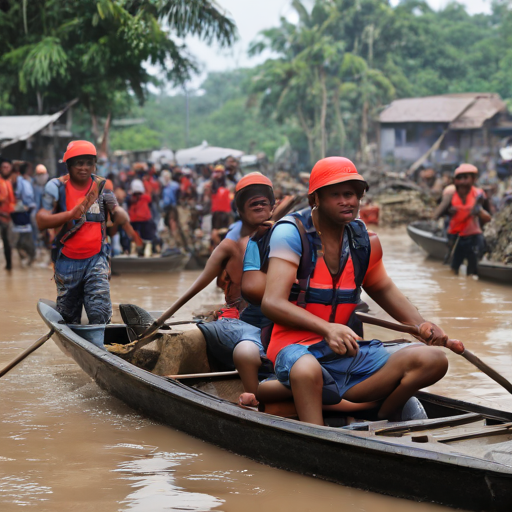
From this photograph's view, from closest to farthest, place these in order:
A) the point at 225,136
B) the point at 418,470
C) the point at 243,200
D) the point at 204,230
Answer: the point at 418,470
the point at 243,200
the point at 204,230
the point at 225,136

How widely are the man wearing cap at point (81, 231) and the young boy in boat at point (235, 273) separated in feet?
3.22

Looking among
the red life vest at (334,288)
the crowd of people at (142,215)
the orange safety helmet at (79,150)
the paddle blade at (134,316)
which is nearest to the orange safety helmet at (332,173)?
the red life vest at (334,288)

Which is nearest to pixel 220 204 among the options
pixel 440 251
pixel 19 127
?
pixel 440 251

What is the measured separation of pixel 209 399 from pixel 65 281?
2.13m

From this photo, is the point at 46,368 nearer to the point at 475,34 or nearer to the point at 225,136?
the point at 475,34

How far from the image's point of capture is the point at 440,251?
1448 centimetres

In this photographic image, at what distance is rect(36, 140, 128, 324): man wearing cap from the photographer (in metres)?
5.79

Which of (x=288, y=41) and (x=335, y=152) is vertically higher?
(x=288, y=41)

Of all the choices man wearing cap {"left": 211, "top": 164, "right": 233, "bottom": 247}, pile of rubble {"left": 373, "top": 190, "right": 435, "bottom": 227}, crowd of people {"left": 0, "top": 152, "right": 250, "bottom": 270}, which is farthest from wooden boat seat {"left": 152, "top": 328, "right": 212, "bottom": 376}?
pile of rubble {"left": 373, "top": 190, "right": 435, "bottom": 227}

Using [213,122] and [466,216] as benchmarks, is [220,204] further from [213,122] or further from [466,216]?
[213,122]

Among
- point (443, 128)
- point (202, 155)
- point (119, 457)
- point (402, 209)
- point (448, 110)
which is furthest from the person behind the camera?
point (443, 128)

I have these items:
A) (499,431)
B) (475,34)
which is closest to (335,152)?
(475,34)

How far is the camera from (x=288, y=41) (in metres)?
38.0

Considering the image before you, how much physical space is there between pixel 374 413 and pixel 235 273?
60.1 inches
